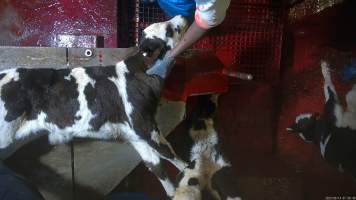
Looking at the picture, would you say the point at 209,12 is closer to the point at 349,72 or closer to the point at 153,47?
the point at 153,47

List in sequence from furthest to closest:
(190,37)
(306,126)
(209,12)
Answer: (306,126) < (190,37) < (209,12)

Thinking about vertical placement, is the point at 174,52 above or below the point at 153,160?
above

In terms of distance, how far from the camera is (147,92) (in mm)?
1820

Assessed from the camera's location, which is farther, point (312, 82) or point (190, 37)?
point (312, 82)

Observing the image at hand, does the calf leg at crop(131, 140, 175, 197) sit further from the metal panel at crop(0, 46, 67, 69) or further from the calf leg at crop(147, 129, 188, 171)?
the metal panel at crop(0, 46, 67, 69)

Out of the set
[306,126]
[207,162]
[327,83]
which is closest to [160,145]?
[207,162]

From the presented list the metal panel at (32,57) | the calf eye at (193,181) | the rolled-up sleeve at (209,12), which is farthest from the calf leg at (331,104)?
the metal panel at (32,57)

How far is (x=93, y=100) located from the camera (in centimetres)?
179

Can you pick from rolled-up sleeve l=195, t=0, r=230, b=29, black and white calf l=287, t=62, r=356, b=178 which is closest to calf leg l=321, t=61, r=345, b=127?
A: black and white calf l=287, t=62, r=356, b=178

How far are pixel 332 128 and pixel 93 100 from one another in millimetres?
1531

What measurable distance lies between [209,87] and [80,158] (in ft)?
2.65

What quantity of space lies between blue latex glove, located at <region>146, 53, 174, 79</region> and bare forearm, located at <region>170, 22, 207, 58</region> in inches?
2.2

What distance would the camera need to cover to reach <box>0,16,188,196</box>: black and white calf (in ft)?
5.66

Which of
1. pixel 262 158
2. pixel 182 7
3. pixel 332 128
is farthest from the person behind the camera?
pixel 262 158
